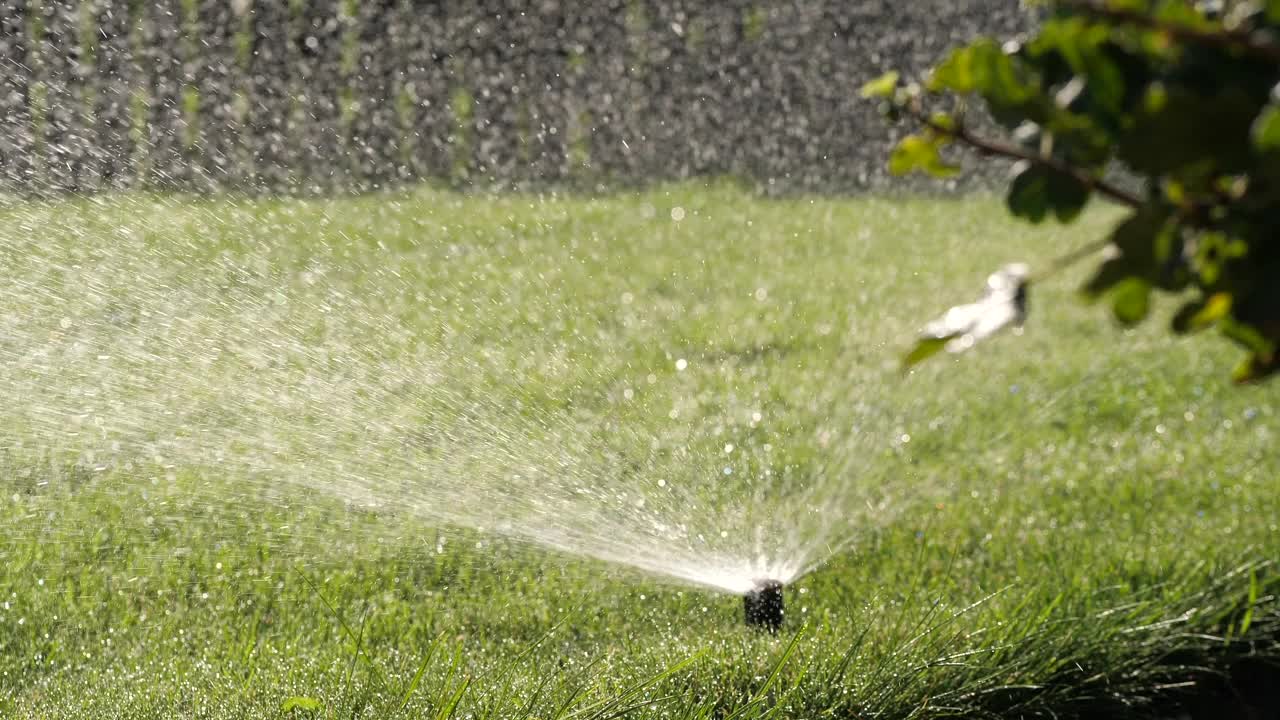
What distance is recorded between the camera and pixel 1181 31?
85 cm

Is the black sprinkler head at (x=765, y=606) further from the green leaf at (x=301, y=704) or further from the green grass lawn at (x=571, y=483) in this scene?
the green leaf at (x=301, y=704)

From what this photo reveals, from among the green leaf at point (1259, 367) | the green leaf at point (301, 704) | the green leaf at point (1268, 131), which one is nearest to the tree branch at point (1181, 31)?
the green leaf at point (1268, 131)

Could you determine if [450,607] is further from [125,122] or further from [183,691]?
[125,122]

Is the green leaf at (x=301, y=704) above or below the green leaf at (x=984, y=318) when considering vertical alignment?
below

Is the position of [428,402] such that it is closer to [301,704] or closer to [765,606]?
[765,606]

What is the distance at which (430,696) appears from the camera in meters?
2.15

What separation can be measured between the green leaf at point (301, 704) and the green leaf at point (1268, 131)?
1.69 meters

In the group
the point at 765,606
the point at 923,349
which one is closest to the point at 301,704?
the point at 765,606

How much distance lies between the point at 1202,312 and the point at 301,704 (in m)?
1.54

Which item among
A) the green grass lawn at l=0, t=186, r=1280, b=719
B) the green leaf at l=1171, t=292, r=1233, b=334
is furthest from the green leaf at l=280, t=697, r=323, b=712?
the green leaf at l=1171, t=292, r=1233, b=334

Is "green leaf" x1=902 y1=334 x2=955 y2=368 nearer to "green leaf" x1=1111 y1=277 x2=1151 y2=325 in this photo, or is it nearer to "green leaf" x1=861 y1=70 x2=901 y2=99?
"green leaf" x1=1111 y1=277 x2=1151 y2=325

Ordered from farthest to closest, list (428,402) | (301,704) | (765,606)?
1. (428,402)
2. (765,606)
3. (301,704)

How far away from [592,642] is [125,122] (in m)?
6.13

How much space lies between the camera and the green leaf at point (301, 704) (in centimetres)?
209
